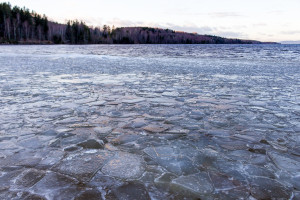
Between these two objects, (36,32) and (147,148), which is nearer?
(147,148)

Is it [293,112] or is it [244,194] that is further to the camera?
[293,112]

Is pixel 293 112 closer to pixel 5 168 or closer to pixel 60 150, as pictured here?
pixel 60 150

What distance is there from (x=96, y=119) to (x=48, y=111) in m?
1.15

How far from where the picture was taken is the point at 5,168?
97.4 inches

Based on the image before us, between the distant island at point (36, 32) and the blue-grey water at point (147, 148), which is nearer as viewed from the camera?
the blue-grey water at point (147, 148)

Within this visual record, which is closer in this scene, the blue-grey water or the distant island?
the blue-grey water

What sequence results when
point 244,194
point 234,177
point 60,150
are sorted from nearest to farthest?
point 244,194
point 234,177
point 60,150

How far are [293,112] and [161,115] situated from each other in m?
2.81

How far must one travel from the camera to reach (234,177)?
2389mm

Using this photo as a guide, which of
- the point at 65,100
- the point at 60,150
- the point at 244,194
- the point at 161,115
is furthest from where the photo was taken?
the point at 65,100

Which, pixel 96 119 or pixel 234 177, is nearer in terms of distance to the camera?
pixel 234 177

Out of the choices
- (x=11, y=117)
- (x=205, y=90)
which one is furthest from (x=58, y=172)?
(x=205, y=90)

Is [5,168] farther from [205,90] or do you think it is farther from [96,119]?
[205,90]

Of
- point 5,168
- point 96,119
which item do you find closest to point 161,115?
point 96,119
